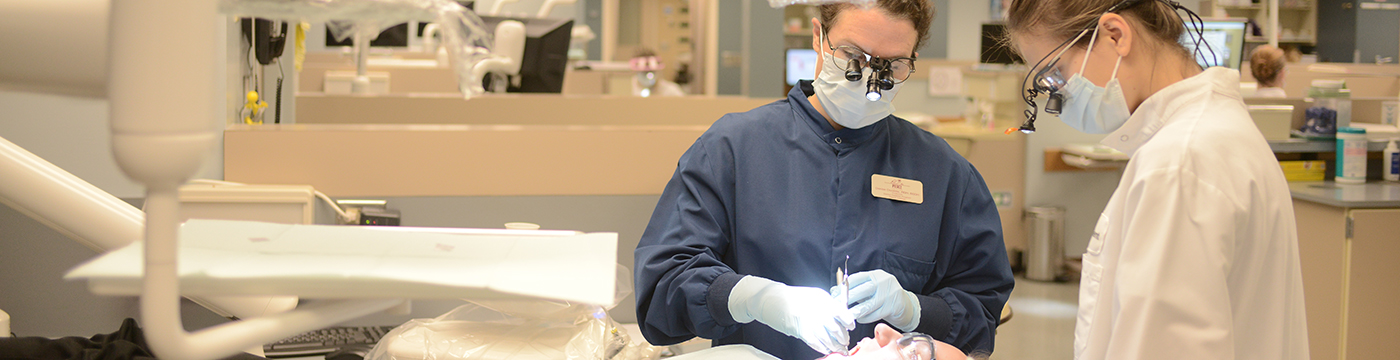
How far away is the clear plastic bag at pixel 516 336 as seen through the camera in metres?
1.30

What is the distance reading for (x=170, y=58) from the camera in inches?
15.6

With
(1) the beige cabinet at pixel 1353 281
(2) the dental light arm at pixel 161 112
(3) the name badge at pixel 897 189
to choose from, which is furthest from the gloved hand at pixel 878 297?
(1) the beige cabinet at pixel 1353 281

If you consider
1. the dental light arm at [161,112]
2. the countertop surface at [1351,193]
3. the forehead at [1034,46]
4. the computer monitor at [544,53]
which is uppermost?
the computer monitor at [544,53]

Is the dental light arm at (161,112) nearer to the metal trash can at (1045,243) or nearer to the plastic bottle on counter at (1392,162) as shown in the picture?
the plastic bottle on counter at (1392,162)

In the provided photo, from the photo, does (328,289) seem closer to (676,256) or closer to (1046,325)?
(676,256)

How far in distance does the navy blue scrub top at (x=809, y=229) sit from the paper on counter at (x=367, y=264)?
726 mm

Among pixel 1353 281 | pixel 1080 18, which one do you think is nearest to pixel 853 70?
pixel 1080 18

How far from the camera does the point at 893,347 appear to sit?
119 centimetres

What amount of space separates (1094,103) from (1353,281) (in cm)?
234

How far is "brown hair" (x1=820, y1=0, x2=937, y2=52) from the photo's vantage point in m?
1.37

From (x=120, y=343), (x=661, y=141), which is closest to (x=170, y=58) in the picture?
(x=120, y=343)

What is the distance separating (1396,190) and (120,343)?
366 centimetres

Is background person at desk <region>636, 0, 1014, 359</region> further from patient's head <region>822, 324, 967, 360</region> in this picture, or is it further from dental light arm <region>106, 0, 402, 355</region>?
dental light arm <region>106, 0, 402, 355</region>

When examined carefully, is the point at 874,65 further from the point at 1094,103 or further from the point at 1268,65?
the point at 1268,65
